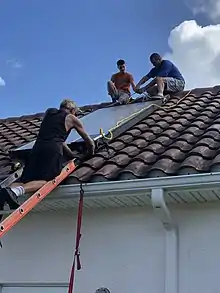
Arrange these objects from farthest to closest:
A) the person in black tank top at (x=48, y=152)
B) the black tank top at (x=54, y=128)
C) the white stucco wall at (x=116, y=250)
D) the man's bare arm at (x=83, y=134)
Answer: the man's bare arm at (x=83, y=134)
the black tank top at (x=54, y=128)
the white stucco wall at (x=116, y=250)
the person in black tank top at (x=48, y=152)

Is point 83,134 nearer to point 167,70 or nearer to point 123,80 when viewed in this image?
point 167,70

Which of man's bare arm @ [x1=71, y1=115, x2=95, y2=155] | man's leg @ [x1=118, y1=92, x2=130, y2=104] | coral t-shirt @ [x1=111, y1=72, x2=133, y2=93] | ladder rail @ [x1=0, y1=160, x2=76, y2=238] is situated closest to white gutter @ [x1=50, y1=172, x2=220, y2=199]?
ladder rail @ [x1=0, y1=160, x2=76, y2=238]

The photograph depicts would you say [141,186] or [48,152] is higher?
[48,152]

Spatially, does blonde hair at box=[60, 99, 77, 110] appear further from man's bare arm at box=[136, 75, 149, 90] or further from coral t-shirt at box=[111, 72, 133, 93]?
coral t-shirt at box=[111, 72, 133, 93]

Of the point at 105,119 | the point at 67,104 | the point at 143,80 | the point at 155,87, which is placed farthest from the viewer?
the point at 143,80

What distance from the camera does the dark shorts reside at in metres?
6.89

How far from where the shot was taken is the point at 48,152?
701cm

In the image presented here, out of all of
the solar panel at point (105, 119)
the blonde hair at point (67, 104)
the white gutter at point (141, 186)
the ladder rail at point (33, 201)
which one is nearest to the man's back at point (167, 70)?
the solar panel at point (105, 119)

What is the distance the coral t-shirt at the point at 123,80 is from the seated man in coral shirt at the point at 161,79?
275mm

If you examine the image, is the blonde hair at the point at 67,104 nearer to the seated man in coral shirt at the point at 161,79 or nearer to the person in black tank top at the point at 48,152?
the person in black tank top at the point at 48,152

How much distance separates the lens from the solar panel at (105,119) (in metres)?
8.09

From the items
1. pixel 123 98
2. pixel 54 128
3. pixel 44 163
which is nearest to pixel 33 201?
pixel 44 163

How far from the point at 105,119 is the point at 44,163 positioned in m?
2.28

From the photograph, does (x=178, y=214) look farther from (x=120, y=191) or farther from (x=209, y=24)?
(x=209, y=24)
